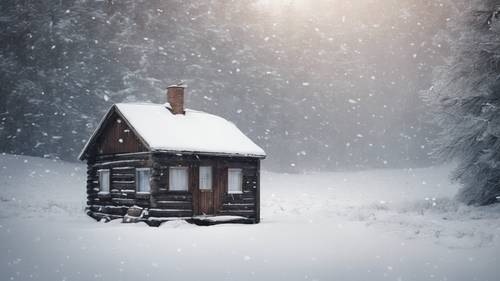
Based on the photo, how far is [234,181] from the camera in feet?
81.6

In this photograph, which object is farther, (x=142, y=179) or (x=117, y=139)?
(x=117, y=139)

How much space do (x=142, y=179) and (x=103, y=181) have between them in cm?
390

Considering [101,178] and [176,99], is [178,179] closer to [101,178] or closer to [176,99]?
[176,99]

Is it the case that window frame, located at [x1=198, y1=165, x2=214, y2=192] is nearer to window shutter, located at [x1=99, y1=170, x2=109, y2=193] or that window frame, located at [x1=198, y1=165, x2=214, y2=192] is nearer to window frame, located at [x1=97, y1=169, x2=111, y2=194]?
window frame, located at [x1=97, y1=169, x2=111, y2=194]

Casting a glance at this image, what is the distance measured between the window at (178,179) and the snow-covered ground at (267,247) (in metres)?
1.58

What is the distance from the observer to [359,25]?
67688 millimetres

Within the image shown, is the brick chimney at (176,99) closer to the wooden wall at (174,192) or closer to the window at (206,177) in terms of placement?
the wooden wall at (174,192)

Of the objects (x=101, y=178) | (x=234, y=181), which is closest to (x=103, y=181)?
(x=101, y=178)

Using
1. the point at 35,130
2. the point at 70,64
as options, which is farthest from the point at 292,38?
the point at 35,130

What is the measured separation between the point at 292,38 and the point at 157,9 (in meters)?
16.5

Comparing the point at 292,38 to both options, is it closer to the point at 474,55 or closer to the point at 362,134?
the point at 362,134

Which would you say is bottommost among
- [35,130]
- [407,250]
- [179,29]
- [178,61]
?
[407,250]

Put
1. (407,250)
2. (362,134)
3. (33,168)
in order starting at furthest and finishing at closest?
(362,134)
(33,168)
(407,250)

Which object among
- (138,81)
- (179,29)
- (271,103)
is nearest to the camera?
(138,81)
